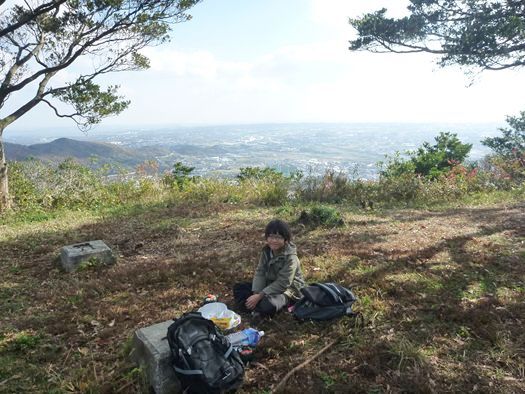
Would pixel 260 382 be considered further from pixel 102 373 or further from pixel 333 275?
pixel 333 275

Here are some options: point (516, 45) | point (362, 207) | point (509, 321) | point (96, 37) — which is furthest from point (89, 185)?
point (516, 45)

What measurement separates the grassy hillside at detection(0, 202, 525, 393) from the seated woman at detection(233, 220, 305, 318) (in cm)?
20

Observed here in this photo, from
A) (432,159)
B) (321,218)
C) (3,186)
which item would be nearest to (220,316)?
(321,218)

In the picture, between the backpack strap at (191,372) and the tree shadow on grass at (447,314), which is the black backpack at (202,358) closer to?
the backpack strap at (191,372)

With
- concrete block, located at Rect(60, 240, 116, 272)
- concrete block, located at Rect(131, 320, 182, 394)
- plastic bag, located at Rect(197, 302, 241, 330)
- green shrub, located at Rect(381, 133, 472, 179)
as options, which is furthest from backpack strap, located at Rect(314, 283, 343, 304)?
green shrub, located at Rect(381, 133, 472, 179)

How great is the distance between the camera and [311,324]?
3.99 m

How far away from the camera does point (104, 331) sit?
4.04 meters

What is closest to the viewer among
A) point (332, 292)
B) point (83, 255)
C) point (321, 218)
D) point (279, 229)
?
point (332, 292)

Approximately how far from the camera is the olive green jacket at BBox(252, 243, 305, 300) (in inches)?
164

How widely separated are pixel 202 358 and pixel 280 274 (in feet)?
4.97

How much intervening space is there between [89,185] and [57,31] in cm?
470

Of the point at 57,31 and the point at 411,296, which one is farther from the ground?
the point at 57,31

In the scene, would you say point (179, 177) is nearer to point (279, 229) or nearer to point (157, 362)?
point (279, 229)

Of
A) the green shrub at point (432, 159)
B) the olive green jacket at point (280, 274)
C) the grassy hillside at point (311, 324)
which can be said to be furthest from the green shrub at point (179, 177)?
the olive green jacket at point (280, 274)
